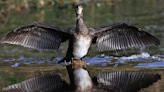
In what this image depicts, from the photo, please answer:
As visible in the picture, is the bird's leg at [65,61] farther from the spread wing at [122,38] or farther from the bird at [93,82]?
the bird at [93,82]

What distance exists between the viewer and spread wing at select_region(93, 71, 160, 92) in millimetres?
10055

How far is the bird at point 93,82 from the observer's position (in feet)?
33.3

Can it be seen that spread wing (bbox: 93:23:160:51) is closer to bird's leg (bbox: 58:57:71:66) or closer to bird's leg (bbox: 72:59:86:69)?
bird's leg (bbox: 72:59:86:69)

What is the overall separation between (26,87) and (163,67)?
109 inches

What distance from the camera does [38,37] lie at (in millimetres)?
13047

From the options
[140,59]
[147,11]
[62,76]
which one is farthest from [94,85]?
[147,11]

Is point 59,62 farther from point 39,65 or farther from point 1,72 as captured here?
point 1,72

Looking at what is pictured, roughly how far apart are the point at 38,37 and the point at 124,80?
115 inches

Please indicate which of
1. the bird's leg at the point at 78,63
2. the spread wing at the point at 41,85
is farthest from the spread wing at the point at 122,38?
the spread wing at the point at 41,85

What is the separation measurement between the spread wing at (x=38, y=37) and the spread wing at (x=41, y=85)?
4.92 ft

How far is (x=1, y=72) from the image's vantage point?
12094mm

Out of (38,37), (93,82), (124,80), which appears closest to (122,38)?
(38,37)

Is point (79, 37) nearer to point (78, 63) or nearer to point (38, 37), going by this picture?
point (78, 63)

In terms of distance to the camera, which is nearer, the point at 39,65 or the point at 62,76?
the point at 62,76
